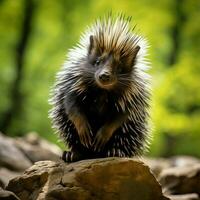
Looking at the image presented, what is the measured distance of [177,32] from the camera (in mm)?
15797

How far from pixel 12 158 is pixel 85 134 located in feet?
8.37

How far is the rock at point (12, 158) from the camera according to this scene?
6695 mm

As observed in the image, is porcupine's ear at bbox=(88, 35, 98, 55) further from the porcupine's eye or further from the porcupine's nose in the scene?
the porcupine's nose

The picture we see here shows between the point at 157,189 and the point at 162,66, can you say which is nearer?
the point at 157,189

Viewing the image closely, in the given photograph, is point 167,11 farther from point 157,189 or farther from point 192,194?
point 157,189

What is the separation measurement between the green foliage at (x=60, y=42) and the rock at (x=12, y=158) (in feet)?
24.1

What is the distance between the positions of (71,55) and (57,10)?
1095 cm

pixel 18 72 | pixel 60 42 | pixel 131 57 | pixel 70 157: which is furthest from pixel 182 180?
pixel 18 72

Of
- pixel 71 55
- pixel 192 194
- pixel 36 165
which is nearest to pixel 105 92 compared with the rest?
pixel 71 55

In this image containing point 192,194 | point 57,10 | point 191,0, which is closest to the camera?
point 192,194

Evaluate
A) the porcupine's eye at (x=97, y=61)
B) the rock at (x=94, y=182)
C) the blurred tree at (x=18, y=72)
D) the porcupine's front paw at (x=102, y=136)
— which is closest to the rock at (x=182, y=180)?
the rock at (x=94, y=182)

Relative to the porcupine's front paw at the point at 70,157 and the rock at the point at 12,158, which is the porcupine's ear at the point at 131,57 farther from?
the rock at the point at 12,158

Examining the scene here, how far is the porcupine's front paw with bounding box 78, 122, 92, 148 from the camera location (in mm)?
4520

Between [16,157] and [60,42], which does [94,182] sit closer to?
[16,157]
